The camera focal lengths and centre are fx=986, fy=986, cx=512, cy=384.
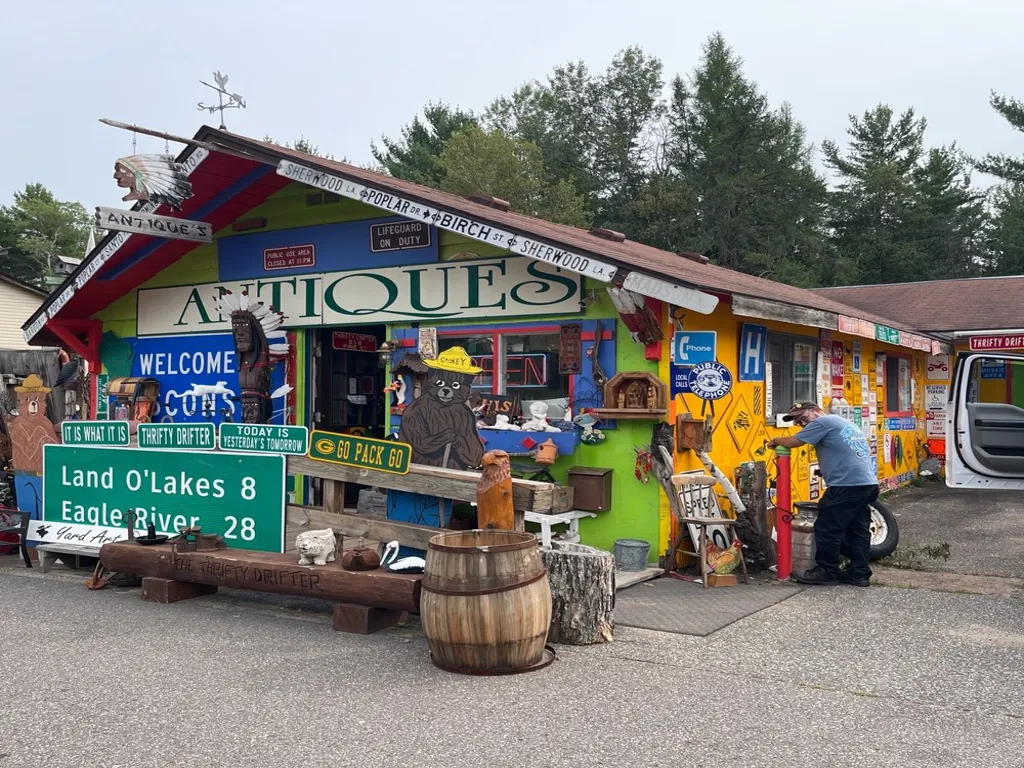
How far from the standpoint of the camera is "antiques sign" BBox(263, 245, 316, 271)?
1112 cm

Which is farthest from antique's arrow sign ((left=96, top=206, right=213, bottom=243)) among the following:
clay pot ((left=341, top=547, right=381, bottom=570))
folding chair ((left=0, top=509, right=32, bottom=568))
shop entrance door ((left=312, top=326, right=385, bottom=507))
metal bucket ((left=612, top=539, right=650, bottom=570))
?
metal bucket ((left=612, top=539, right=650, bottom=570))

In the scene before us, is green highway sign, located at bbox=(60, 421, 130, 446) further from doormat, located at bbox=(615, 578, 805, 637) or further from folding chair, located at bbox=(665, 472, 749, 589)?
folding chair, located at bbox=(665, 472, 749, 589)

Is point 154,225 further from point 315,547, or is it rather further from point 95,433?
point 315,547

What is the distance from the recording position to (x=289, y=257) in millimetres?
11273

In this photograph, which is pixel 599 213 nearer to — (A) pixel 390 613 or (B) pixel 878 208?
(B) pixel 878 208

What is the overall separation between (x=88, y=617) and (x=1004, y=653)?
635cm

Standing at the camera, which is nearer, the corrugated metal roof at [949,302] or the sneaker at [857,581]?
the sneaker at [857,581]

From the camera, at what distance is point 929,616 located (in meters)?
7.09

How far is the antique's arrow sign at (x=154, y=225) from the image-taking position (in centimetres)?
991

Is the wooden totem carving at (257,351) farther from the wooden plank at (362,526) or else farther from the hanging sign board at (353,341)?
the wooden plank at (362,526)

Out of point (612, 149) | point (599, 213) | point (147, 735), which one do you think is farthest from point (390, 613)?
point (612, 149)

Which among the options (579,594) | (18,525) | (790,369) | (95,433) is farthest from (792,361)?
(18,525)

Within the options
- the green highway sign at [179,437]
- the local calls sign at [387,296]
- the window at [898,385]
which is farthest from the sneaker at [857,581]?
the window at [898,385]

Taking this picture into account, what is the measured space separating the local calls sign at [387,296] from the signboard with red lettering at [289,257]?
0.49ft
